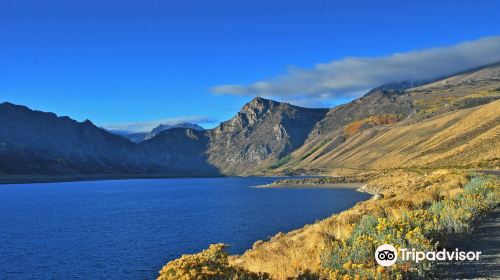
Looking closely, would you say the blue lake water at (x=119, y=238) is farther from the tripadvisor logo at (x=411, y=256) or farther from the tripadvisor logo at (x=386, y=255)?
the tripadvisor logo at (x=411, y=256)

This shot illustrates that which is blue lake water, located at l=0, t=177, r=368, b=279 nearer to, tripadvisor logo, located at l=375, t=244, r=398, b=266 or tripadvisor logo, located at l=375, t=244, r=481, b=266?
tripadvisor logo, located at l=375, t=244, r=398, b=266

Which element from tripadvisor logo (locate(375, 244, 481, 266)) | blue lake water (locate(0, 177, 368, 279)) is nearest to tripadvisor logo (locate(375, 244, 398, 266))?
tripadvisor logo (locate(375, 244, 481, 266))

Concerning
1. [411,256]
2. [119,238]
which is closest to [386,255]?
[411,256]

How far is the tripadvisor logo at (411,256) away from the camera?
12.7 m

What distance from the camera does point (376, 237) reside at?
49.6 ft

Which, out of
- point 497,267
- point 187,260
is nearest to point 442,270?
point 497,267

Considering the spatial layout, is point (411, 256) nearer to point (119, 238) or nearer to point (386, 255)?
point (386, 255)

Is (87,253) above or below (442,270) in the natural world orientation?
below

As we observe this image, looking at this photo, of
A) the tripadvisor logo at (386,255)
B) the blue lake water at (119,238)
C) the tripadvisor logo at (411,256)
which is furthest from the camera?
the blue lake water at (119,238)

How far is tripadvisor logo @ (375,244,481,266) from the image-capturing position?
12.7m

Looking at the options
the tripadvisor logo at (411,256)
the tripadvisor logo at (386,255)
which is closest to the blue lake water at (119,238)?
the tripadvisor logo at (386,255)

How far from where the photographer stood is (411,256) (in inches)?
508

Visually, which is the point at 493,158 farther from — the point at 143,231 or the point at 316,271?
the point at 316,271

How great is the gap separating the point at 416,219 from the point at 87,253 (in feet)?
154
